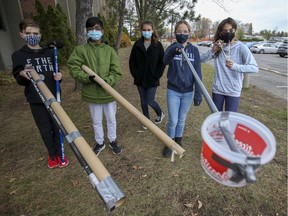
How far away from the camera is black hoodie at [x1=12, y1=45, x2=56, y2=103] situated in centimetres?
241

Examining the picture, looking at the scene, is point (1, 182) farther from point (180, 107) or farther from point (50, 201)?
point (180, 107)

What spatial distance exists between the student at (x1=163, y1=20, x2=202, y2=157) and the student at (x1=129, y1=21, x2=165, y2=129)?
0.72 m

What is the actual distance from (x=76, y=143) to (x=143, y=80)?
8.51ft

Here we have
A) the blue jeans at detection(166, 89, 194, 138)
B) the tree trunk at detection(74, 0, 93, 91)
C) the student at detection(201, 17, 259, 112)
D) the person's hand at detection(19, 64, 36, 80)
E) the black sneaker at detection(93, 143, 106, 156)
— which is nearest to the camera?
the person's hand at detection(19, 64, 36, 80)

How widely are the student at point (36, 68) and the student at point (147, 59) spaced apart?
148 cm

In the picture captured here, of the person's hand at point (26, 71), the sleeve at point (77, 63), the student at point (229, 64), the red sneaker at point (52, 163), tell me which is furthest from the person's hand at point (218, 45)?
the red sneaker at point (52, 163)

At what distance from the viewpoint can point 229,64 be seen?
2.31 m

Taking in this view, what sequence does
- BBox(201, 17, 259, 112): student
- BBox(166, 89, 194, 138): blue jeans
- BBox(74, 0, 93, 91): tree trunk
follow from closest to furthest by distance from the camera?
BBox(201, 17, 259, 112): student, BBox(166, 89, 194, 138): blue jeans, BBox(74, 0, 93, 91): tree trunk

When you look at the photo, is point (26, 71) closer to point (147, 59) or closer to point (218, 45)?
point (147, 59)

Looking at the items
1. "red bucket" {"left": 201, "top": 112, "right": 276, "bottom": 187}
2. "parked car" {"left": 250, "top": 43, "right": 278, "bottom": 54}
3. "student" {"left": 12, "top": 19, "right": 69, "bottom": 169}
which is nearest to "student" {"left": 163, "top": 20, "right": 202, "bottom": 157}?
"red bucket" {"left": 201, "top": 112, "right": 276, "bottom": 187}

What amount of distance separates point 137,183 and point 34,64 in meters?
2.10

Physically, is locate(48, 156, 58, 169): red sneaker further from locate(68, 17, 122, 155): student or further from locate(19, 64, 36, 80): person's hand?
locate(19, 64, 36, 80): person's hand

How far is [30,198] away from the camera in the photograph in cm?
253

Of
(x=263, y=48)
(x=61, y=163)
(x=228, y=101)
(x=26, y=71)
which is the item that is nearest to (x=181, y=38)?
(x=228, y=101)
